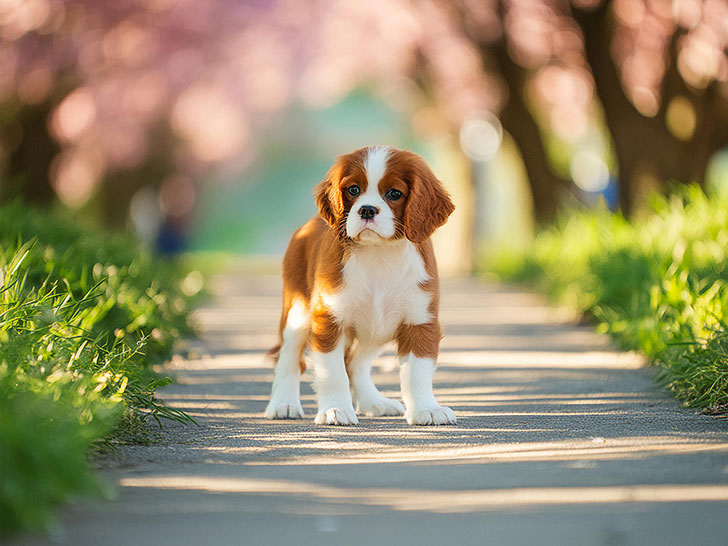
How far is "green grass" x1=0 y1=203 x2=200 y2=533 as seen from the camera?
3215 millimetres

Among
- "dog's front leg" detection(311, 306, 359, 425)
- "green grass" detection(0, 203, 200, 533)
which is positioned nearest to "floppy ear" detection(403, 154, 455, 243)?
"dog's front leg" detection(311, 306, 359, 425)

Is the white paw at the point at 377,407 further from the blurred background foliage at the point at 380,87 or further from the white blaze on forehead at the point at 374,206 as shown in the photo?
the blurred background foliage at the point at 380,87

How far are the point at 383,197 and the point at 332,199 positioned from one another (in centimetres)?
Answer: 25

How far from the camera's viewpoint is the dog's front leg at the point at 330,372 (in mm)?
5055

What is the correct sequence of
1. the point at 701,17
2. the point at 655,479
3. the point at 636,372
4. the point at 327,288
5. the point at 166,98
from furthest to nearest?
the point at 166,98
the point at 701,17
the point at 636,372
the point at 327,288
the point at 655,479

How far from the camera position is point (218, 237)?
47375 millimetres

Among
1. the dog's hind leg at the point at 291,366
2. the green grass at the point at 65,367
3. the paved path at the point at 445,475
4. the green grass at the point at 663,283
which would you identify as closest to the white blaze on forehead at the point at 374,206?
the dog's hind leg at the point at 291,366

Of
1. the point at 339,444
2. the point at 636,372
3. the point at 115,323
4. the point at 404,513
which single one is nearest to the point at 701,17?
the point at 636,372

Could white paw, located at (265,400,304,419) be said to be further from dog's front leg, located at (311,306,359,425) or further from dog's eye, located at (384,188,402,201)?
dog's eye, located at (384,188,402,201)

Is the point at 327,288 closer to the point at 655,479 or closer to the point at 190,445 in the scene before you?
the point at 190,445

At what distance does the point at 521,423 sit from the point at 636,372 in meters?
1.98

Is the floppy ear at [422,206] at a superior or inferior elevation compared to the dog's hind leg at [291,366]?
superior

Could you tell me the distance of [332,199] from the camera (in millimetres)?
A: 5043

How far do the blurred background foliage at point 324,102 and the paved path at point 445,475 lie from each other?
32 cm
